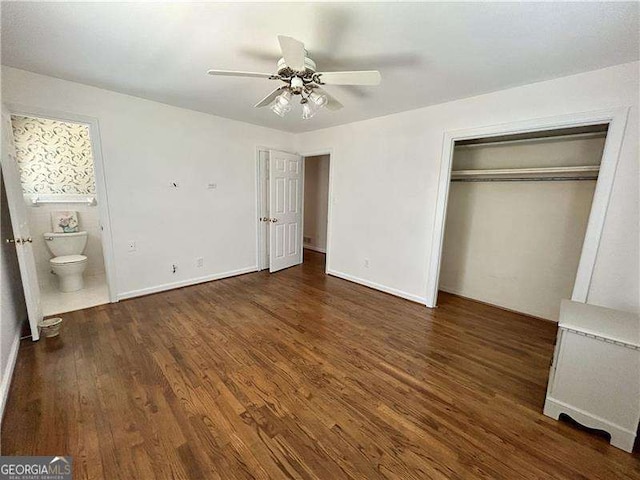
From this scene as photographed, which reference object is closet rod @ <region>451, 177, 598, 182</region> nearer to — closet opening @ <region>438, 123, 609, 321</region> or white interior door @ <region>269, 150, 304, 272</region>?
closet opening @ <region>438, 123, 609, 321</region>

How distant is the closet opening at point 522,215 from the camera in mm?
2742

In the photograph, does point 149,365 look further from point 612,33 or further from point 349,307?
point 612,33

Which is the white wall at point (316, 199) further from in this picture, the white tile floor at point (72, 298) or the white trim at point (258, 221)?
the white tile floor at point (72, 298)

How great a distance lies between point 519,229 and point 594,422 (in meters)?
2.15

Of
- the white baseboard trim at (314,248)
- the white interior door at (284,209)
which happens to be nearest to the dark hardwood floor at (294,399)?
the white interior door at (284,209)

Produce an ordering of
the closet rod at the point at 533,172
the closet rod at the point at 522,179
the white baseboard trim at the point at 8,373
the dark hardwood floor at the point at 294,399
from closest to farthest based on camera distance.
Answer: the dark hardwood floor at the point at 294,399
the white baseboard trim at the point at 8,373
the closet rod at the point at 533,172
the closet rod at the point at 522,179

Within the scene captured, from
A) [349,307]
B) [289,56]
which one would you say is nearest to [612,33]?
[289,56]

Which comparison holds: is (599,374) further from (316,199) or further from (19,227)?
(316,199)

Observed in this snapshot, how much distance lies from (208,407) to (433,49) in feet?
9.50

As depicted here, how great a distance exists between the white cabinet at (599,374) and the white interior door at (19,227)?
13.3ft

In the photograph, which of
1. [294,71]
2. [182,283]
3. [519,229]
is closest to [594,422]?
[519,229]

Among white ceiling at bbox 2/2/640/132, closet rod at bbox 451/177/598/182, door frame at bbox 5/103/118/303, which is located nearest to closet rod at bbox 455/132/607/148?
closet rod at bbox 451/177/598/182

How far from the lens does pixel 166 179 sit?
336cm

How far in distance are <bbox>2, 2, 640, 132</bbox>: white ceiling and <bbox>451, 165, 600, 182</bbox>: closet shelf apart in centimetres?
97
